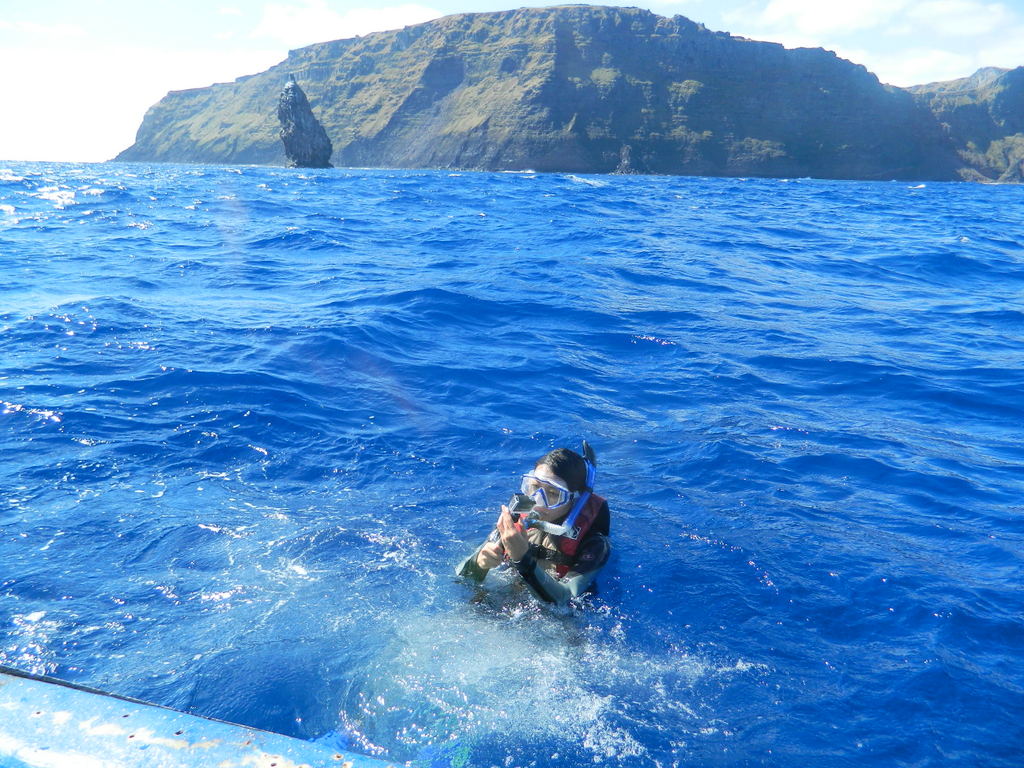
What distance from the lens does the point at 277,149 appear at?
474ft

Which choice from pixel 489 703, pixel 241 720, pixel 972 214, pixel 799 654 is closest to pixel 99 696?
pixel 241 720

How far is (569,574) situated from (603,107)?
13296 cm

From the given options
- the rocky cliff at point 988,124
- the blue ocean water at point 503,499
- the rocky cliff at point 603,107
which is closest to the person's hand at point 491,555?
the blue ocean water at point 503,499

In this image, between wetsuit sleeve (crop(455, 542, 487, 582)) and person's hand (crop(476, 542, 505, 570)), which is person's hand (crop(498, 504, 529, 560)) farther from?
wetsuit sleeve (crop(455, 542, 487, 582))

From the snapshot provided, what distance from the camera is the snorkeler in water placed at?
157 inches

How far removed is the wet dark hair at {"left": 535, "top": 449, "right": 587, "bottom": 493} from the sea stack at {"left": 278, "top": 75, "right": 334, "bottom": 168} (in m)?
105

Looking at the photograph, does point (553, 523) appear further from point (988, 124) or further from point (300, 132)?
point (988, 124)

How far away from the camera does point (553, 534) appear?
4.14 metres

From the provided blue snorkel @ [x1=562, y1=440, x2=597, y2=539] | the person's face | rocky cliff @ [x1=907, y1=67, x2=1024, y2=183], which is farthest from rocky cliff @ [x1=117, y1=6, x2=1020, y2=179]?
the person's face

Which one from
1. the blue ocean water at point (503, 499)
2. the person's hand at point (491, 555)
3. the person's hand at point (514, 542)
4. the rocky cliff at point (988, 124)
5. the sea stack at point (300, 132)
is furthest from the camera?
the rocky cliff at point (988, 124)

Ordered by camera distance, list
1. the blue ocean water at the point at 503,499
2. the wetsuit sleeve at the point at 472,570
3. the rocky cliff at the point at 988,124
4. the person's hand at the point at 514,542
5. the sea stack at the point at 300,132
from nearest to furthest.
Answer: the blue ocean water at the point at 503,499
the person's hand at the point at 514,542
the wetsuit sleeve at the point at 472,570
the sea stack at the point at 300,132
the rocky cliff at the point at 988,124

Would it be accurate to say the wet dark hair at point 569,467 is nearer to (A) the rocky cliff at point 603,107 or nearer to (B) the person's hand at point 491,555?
(B) the person's hand at point 491,555

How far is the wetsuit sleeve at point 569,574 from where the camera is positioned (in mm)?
3998

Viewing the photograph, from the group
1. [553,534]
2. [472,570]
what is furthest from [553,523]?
[472,570]
